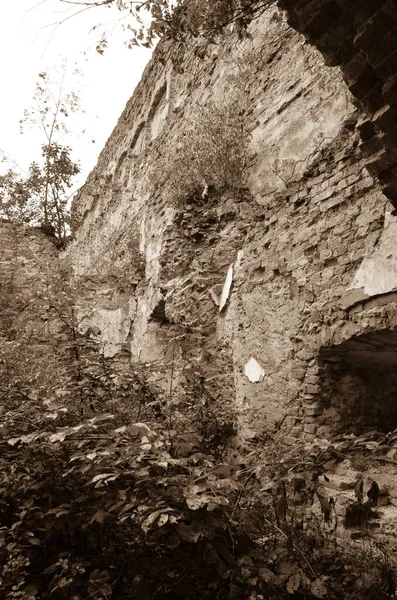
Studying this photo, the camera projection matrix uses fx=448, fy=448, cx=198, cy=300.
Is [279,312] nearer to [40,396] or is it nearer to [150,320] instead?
[40,396]

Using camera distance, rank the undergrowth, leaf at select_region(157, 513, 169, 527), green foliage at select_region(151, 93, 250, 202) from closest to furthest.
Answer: leaf at select_region(157, 513, 169, 527), the undergrowth, green foliage at select_region(151, 93, 250, 202)

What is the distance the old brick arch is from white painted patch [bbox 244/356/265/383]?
2.14m

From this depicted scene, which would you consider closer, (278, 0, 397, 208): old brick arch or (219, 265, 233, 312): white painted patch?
(278, 0, 397, 208): old brick arch

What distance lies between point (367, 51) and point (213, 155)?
3735 mm

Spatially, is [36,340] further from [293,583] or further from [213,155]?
[293,583]

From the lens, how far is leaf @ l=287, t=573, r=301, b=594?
6.80 feet

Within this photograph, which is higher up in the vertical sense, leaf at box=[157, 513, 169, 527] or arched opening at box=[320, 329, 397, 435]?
arched opening at box=[320, 329, 397, 435]

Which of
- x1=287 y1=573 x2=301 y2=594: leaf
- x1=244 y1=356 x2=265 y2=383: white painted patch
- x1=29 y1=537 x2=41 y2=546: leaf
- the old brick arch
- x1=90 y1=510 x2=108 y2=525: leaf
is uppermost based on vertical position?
the old brick arch

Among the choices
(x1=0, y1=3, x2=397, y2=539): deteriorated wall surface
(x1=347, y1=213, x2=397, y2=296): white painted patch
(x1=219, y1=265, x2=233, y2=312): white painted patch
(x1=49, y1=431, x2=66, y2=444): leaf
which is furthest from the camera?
(x1=219, y1=265, x2=233, y2=312): white painted patch

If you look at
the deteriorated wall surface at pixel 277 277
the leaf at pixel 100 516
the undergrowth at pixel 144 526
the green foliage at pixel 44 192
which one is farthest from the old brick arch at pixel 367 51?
the green foliage at pixel 44 192

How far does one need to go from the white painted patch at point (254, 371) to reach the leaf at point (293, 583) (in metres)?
2.05

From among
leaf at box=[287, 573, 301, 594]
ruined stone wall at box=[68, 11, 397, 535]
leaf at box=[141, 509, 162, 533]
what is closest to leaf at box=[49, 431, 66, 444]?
leaf at box=[141, 509, 162, 533]

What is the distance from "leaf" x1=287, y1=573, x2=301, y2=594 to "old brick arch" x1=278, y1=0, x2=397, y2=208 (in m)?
2.11

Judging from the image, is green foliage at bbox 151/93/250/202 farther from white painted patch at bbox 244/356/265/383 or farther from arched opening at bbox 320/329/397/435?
arched opening at bbox 320/329/397/435
